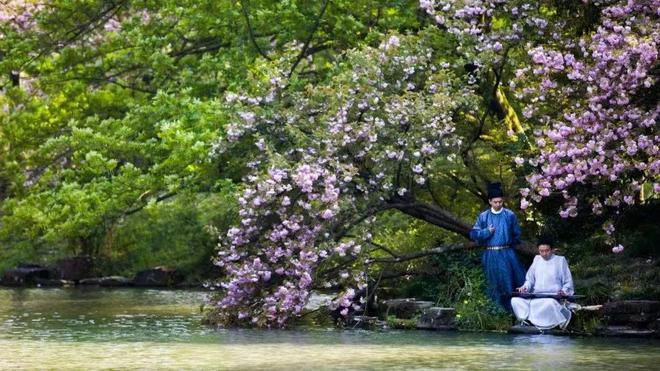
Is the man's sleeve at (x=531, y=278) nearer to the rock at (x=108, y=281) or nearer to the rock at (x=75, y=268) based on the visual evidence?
the rock at (x=108, y=281)

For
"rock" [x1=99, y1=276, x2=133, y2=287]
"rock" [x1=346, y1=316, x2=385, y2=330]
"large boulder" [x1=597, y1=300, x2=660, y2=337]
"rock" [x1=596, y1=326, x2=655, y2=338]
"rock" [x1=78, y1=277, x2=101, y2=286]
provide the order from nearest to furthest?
"rock" [x1=596, y1=326, x2=655, y2=338] < "large boulder" [x1=597, y1=300, x2=660, y2=337] < "rock" [x1=346, y1=316, x2=385, y2=330] < "rock" [x1=99, y1=276, x2=133, y2=287] < "rock" [x1=78, y1=277, x2=101, y2=286]

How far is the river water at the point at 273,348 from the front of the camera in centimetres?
1322

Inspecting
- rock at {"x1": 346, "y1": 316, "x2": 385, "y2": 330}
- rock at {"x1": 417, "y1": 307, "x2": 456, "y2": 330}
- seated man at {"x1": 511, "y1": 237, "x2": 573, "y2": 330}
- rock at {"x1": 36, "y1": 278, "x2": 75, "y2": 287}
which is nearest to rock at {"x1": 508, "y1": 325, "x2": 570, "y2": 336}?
seated man at {"x1": 511, "y1": 237, "x2": 573, "y2": 330}

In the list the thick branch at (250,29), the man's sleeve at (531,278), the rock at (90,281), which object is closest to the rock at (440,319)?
the man's sleeve at (531,278)

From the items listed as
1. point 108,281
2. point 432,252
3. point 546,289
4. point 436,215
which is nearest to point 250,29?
point 108,281

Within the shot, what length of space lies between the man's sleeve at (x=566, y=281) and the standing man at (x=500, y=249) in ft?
2.91

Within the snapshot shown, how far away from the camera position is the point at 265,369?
12.7m

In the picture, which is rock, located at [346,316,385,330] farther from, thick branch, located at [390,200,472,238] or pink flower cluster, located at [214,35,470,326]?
thick branch, located at [390,200,472,238]

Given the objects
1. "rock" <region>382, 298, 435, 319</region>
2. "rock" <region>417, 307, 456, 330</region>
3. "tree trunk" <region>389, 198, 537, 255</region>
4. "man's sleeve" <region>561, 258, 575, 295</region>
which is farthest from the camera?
"tree trunk" <region>389, 198, 537, 255</region>

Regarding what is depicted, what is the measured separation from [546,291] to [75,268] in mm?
18164

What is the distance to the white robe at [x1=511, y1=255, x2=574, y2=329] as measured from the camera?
1733 centimetres

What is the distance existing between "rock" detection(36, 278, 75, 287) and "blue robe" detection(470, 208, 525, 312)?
16.2 meters

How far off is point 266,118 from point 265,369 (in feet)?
24.8

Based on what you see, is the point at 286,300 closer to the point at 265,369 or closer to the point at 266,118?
the point at 266,118
